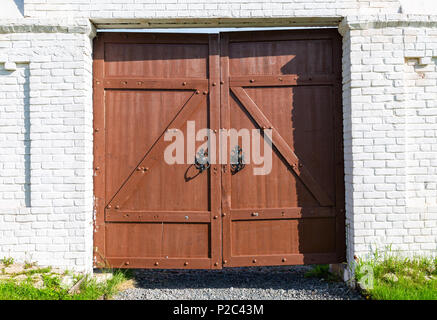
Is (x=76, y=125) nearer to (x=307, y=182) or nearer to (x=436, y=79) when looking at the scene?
(x=307, y=182)

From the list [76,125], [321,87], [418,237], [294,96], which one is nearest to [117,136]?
[76,125]

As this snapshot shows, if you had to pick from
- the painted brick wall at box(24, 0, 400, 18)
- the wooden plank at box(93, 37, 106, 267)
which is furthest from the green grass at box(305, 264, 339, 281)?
the painted brick wall at box(24, 0, 400, 18)

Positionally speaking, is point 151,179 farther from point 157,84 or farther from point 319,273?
point 319,273

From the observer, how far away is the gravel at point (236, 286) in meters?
3.97

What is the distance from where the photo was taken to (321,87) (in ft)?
13.9

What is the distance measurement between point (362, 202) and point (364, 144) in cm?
63

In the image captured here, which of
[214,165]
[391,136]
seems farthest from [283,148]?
[391,136]

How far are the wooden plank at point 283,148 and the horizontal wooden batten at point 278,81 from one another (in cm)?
9

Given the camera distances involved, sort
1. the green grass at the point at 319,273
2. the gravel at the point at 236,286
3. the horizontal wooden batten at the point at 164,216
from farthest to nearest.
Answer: the green grass at the point at 319,273
the horizontal wooden batten at the point at 164,216
the gravel at the point at 236,286

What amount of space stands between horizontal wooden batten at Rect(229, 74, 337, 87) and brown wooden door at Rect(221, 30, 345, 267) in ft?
0.04

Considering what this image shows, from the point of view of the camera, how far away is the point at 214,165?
13.7 ft

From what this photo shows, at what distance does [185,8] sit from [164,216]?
2321 millimetres

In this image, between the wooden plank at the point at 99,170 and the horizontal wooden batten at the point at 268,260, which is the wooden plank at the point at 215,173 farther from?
the wooden plank at the point at 99,170

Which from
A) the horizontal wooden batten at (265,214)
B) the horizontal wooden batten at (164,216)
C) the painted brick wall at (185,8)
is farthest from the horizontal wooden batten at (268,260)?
the painted brick wall at (185,8)
